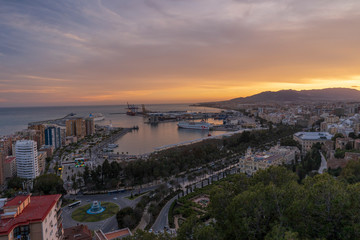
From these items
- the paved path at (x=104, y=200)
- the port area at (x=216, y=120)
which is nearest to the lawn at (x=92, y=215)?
the paved path at (x=104, y=200)

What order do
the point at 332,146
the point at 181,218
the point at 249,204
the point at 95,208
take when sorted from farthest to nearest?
1. the point at 332,146
2. the point at 95,208
3. the point at 181,218
4. the point at 249,204

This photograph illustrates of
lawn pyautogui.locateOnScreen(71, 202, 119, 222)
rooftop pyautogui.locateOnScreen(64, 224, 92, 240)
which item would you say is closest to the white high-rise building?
lawn pyautogui.locateOnScreen(71, 202, 119, 222)

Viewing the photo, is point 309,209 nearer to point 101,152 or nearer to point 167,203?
point 167,203

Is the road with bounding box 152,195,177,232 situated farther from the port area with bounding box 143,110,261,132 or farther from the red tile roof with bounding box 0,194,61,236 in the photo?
the port area with bounding box 143,110,261,132

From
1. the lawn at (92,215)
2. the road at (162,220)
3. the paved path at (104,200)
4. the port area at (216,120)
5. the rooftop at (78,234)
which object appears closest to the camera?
the rooftop at (78,234)

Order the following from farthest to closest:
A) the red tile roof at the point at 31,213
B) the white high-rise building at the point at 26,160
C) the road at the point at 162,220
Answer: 1. the white high-rise building at the point at 26,160
2. the road at the point at 162,220
3. the red tile roof at the point at 31,213

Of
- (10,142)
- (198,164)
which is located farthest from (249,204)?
(10,142)

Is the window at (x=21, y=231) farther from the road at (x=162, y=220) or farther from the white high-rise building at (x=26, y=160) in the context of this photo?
the white high-rise building at (x=26, y=160)

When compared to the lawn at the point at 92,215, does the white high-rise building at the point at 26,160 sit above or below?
above
